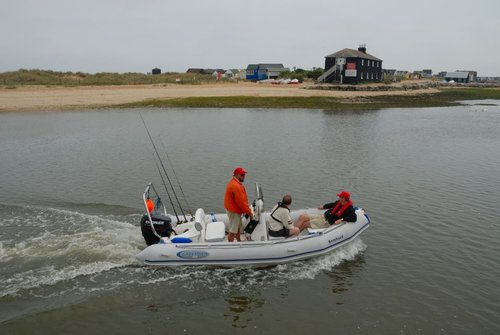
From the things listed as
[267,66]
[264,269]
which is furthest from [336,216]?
[267,66]

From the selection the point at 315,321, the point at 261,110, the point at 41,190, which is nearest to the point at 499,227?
the point at 315,321

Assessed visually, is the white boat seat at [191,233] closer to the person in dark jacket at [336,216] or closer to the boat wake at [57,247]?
the boat wake at [57,247]

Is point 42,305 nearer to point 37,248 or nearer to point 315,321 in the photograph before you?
point 37,248

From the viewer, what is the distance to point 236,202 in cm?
985

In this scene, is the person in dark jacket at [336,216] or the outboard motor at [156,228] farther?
the person in dark jacket at [336,216]

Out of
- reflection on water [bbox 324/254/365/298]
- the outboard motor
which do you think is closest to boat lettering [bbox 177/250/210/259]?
the outboard motor

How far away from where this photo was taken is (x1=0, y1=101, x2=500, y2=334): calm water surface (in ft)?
26.5

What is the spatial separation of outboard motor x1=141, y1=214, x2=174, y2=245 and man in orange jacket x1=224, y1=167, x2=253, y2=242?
152cm

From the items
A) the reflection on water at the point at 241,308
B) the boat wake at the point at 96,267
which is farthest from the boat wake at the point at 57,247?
the reflection on water at the point at 241,308

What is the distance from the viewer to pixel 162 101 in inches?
1768

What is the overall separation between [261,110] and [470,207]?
3029 centimetres

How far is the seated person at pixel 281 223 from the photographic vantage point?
1026cm

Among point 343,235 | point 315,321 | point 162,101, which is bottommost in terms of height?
point 315,321

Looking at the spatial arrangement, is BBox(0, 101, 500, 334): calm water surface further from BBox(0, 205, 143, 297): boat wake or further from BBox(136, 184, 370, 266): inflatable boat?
BBox(136, 184, 370, 266): inflatable boat
